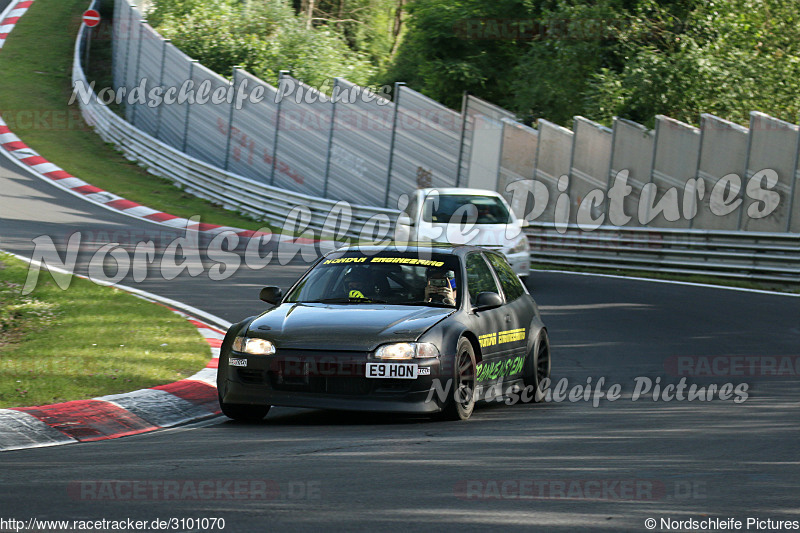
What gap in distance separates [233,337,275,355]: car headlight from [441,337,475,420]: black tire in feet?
Answer: 4.53

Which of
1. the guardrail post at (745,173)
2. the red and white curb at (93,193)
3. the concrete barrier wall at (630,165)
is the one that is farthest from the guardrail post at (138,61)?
the guardrail post at (745,173)

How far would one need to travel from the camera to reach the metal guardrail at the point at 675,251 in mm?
18578

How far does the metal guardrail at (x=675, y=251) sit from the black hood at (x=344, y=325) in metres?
11.7

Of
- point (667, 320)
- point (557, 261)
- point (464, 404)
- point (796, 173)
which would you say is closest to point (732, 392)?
point (464, 404)

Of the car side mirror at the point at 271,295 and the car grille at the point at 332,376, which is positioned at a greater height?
the car side mirror at the point at 271,295

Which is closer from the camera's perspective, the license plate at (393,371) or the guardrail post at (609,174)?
the license plate at (393,371)

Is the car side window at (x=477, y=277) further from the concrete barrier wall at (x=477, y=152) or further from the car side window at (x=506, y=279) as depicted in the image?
the concrete barrier wall at (x=477, y=152)

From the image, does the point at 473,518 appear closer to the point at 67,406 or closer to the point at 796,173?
the point at 67,406

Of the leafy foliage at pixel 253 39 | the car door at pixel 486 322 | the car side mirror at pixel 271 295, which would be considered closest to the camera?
the car door at pixel 486 322

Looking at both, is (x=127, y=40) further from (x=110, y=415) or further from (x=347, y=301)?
(x=110, y=415)

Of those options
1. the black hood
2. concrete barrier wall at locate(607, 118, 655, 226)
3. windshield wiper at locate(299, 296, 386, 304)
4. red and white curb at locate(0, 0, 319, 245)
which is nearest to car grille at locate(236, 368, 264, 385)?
the black hood

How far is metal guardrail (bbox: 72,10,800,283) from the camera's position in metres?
18.9

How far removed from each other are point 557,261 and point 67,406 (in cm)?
1536

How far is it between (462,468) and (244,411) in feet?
8.46
